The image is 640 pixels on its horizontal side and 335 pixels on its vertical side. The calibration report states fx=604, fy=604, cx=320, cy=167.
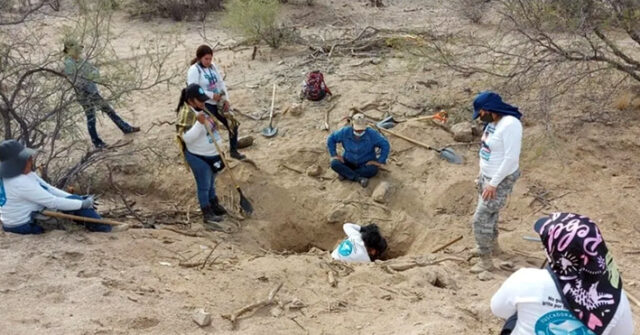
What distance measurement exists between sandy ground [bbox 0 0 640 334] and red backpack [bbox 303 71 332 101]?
15 cm

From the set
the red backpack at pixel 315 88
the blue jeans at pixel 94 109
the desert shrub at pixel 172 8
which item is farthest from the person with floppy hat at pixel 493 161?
the desert shrub at pixel 172 8

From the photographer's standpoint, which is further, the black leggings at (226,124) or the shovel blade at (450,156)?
the shovel blade at (450,156)

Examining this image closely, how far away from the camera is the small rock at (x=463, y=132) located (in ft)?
23.6

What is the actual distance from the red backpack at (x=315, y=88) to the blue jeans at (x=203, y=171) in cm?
263

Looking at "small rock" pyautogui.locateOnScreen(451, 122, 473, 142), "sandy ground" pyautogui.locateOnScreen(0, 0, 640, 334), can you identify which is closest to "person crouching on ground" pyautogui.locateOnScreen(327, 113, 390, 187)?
"sandy ground" pyautogui.locateOnScreen(0, 0, 640, 334)

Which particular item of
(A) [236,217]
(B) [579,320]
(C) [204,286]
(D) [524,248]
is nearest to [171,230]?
(A) [236,217]

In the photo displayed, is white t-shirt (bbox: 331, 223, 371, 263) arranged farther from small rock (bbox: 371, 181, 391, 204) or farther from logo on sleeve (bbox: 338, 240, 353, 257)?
small rock (bbox: 371, 181, 391, 204)

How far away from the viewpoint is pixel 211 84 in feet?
21.6

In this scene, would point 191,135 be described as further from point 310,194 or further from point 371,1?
point 371,1

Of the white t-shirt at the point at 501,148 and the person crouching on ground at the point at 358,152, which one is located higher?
the white t-shirt at the point at 501,148

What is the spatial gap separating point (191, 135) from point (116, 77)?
153 centimetres

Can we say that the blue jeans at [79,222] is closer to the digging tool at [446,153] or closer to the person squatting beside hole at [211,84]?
the person squatting beside hole at [211,84]

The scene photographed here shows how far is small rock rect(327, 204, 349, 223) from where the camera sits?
21.5 feet

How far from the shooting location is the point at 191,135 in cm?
557
